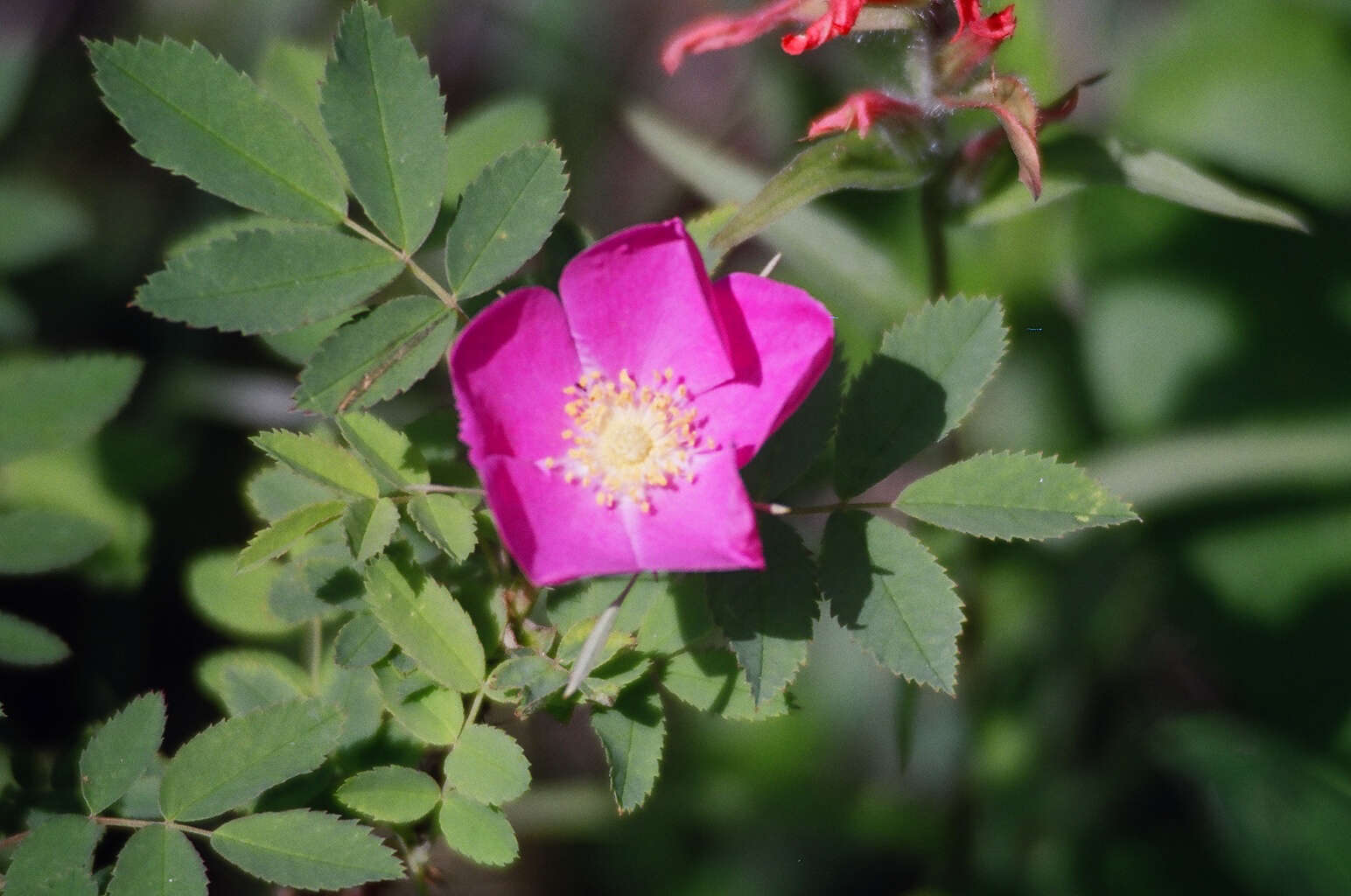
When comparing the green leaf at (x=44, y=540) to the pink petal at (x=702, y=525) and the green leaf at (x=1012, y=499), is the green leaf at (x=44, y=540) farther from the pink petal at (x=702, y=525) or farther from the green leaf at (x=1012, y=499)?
the green leaf at (x=1012, y=499)

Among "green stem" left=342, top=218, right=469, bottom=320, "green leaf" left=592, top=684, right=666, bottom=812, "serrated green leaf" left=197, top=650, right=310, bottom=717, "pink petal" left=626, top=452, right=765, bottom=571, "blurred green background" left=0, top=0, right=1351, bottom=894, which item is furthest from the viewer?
"blurred green background" left=0, top=0, right=1351, bottom=894

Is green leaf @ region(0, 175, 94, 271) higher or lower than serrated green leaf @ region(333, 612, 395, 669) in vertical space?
higher

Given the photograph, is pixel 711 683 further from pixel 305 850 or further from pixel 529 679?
pixel 305 850

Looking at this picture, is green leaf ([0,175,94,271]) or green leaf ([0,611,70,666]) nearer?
green leaf ([0,611,70,666])

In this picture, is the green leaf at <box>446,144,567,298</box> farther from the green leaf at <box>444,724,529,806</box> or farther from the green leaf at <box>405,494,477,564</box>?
the green leaf at <box>444,724,529,806</box>

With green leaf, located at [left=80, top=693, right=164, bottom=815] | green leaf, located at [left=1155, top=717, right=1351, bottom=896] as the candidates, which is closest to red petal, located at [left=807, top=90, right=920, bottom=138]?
green leaf, located at [left=80, top=693, right=164, bottom=815]

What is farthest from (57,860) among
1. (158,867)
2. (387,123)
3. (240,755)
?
(387,123)

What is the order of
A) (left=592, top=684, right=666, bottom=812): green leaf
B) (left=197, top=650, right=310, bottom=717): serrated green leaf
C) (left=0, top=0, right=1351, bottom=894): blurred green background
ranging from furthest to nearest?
(left=0, top=0, right=1351, bottom=894): blurred green background, (left=197, top=650, right=310, bottom=717): serrated green leaf, (left=592, top=684, right=666, bottom=812): green leaf

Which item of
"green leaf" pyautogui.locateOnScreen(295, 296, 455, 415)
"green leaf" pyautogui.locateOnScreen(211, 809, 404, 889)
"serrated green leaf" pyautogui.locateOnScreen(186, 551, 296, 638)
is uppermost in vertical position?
"green leaf" pyautogui.locateOnScreen(295, 296, 455, 415)

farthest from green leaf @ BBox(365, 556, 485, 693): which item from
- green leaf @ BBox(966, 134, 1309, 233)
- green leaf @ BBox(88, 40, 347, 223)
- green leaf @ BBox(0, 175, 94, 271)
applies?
green leaf @ BBox(0, 175, 94, 271)
